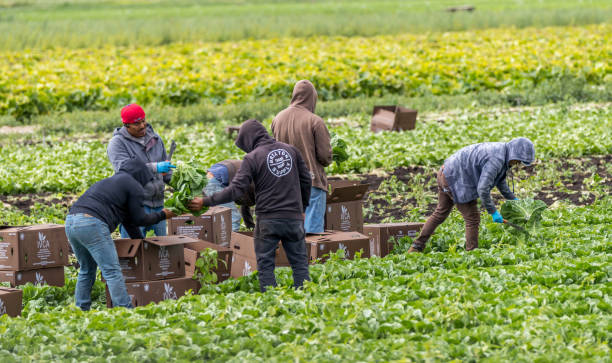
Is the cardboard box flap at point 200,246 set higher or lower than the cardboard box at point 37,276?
higher

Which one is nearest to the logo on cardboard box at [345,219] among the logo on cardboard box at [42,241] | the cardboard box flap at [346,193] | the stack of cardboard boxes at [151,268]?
the cardboard box flap at [346,193]

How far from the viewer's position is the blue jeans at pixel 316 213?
874 cm

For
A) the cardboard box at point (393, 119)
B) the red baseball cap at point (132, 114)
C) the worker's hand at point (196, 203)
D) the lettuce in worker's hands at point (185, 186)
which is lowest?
the worker's hand at point (196, 203)

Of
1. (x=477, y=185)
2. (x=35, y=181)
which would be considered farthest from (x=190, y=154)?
(x=477, y=185)

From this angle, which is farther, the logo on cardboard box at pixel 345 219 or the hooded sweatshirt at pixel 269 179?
the logo on cardboard box at pixel 345 219

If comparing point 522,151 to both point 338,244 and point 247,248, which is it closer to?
point 338,244

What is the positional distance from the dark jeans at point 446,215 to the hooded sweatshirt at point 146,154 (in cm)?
283

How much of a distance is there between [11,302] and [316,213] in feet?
10.5

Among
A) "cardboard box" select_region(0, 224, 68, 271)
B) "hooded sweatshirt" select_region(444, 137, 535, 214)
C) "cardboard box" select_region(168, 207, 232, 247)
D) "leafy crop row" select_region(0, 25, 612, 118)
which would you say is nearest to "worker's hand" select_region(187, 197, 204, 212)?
"cardboard box" select_region(168, 207, 232, 247)

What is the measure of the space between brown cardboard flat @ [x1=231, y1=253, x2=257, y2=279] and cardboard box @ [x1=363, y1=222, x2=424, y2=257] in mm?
1574

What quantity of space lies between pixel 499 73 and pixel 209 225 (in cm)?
1735

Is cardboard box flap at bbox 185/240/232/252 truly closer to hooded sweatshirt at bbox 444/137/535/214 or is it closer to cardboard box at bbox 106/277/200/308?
cardboard box at bbox 106/277/200/308

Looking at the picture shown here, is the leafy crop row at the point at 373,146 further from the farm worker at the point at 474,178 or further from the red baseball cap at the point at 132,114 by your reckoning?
the red baseball cap at the point at 132,114

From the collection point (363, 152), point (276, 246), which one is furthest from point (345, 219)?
point (363, 152)
